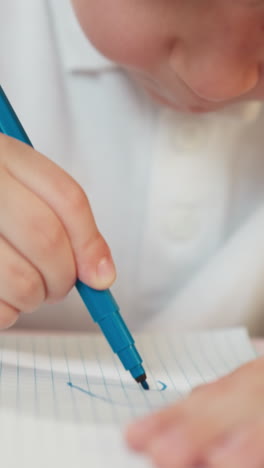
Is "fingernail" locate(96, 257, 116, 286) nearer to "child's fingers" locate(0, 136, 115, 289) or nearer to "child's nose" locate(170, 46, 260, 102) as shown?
"child's fingers" locate(0, 136, 115, 289)

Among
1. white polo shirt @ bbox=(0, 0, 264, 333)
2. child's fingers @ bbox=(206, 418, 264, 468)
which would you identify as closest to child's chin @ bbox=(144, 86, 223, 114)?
white polo shirt @ bbox=(0, 0, 264, 333)

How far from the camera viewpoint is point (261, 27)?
402mm

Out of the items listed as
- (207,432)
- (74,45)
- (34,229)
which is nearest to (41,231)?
(34,229)

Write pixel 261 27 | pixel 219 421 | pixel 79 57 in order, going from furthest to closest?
pixel 79 57, pixel 261 27, pixel 219 421

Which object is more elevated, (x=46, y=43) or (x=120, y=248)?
(x=46, y=43)

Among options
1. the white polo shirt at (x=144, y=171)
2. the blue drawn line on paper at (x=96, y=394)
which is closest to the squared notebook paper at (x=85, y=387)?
the blue drawn line on paper at (x=96, y=394)

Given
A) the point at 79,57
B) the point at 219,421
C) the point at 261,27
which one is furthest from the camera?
the point at 79,57

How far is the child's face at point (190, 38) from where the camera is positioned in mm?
391

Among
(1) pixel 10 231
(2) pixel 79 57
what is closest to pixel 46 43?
(2) pixel 79 57

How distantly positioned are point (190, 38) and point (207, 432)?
0.80 feet

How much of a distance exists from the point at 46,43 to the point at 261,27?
0.20 metres

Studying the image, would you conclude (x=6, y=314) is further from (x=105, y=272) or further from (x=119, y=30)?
(x=119, y=30)

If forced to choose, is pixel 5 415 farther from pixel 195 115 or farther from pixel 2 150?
pixel 195 115

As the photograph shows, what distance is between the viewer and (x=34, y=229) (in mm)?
331
